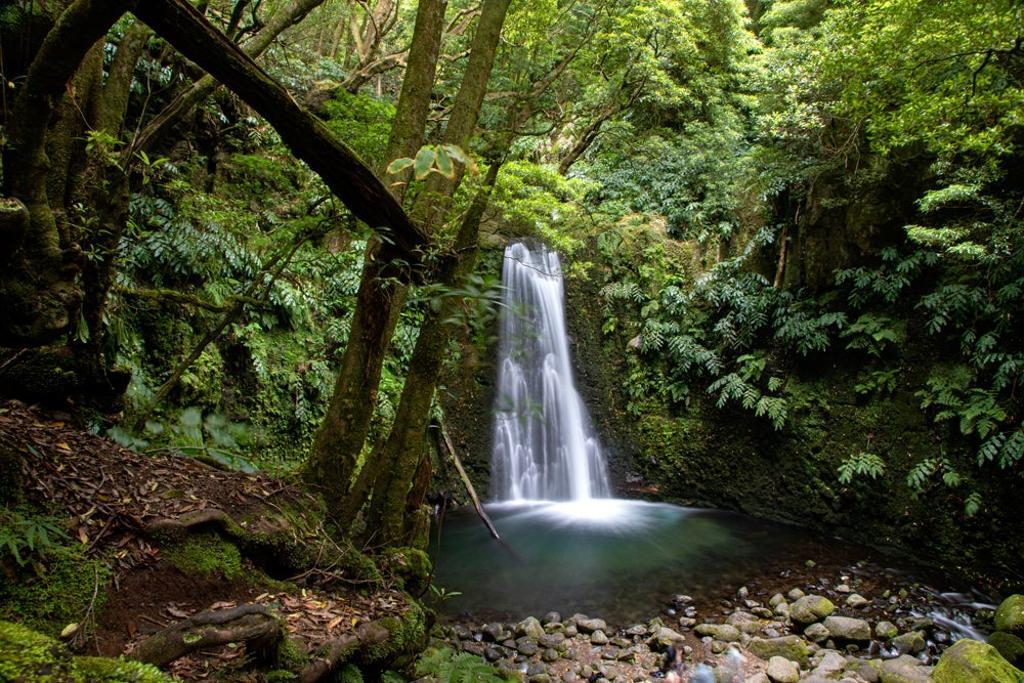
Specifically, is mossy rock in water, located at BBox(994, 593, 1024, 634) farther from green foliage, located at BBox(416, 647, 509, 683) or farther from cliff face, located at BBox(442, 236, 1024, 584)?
green foliage, located at BBox(416, 647, 509, 683)

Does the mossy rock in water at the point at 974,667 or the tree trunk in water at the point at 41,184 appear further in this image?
the mossy rock in water at the point at 974,667

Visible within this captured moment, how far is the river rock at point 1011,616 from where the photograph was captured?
4872 millimetres

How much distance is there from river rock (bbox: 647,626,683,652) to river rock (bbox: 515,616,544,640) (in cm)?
103

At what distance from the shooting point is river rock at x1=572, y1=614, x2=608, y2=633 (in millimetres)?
4977

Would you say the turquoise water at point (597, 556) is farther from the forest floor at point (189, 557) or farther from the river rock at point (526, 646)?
the forest floor at point (189, 557)

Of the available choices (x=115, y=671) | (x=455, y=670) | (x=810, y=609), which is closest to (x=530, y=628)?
(x=455, y=670)

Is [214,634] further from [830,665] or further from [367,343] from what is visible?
[830,665]

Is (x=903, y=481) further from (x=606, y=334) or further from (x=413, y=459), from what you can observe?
(x=413, y=459)

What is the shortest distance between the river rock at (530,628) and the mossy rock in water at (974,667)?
3164mm

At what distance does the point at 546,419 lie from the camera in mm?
8602

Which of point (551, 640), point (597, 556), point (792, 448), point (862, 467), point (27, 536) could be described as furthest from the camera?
point (792, 448)

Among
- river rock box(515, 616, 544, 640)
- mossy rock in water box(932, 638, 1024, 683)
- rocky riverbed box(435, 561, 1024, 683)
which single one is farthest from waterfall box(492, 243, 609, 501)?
mossy rock in water box(932, 638, 1024, 683)

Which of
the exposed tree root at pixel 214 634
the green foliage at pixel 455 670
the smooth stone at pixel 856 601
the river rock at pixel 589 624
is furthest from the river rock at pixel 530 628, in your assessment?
the smooth stone at pixel 856 601

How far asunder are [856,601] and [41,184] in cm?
760
